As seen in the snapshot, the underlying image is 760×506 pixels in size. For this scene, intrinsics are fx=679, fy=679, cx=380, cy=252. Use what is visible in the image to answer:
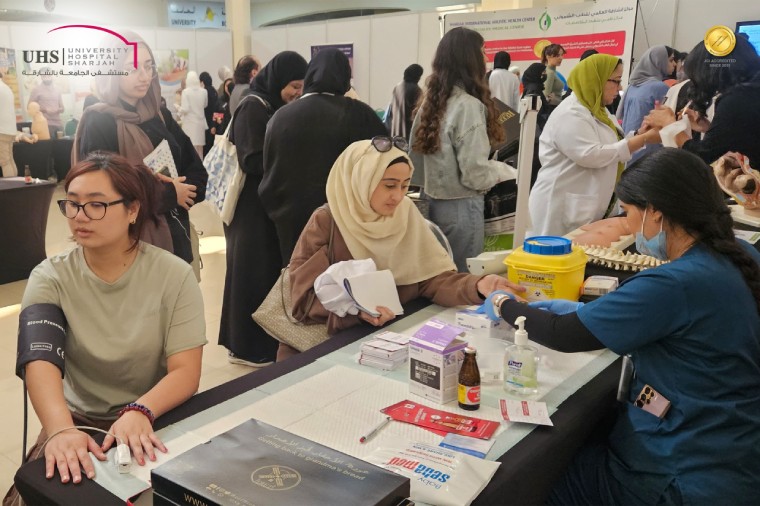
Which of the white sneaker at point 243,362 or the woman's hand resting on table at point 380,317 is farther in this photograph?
the white sneaker at point 243,362

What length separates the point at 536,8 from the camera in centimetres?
831

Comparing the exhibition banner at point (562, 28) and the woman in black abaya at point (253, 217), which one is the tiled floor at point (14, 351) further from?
the exhibition banner at point (562, 28)

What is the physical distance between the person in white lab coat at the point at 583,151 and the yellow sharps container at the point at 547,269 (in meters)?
1.27

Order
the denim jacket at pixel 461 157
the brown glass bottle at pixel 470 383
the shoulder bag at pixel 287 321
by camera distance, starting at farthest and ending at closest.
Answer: the denim jacket at pixel 461 157
the shoulder bag at pixel 287 321
the brown glass bottle at pixel 470 383

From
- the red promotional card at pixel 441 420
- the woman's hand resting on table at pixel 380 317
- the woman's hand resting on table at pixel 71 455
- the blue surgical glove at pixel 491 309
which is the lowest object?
the red promotional card at pixel 441 420

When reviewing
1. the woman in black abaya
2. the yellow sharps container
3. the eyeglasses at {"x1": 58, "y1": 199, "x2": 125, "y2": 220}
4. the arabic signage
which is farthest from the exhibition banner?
the arabic signage

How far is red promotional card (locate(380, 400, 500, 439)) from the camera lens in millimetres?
1398

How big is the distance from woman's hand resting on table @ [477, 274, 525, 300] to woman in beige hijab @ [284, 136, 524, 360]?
43 millimetres

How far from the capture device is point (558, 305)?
6.36 feet

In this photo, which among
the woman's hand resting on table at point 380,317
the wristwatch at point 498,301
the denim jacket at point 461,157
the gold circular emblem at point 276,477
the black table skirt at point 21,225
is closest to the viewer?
the gold circular emblem at point 276,477

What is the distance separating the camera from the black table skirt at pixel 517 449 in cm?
119

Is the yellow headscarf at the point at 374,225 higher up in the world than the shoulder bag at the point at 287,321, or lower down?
higher up

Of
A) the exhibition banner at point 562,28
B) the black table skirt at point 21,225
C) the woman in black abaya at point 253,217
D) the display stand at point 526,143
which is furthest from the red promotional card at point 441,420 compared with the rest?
the exhibition banner at point 562,28

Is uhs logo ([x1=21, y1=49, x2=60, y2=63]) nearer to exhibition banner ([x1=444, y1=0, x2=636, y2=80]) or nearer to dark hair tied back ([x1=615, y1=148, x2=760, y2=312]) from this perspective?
exhibition banner ([x1=444, y1=0, x2=636, y2=80])
